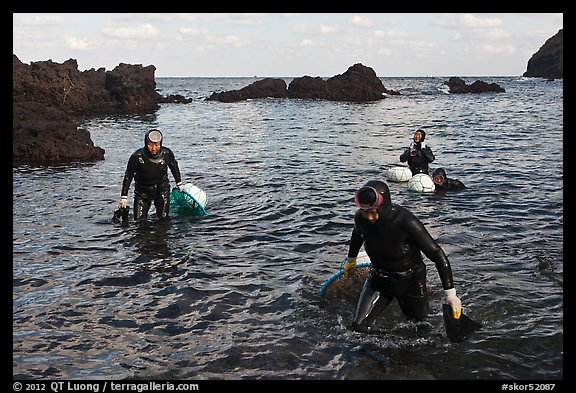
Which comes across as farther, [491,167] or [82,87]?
[82,87]

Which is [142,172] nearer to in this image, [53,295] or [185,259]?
[185,259]

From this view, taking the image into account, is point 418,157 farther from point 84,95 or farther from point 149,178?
point 84,95

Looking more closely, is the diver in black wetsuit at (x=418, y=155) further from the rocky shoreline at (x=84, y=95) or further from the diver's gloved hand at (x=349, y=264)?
the rocky shoreline at (x=84, y=95)

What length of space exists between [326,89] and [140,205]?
61142 millimetres

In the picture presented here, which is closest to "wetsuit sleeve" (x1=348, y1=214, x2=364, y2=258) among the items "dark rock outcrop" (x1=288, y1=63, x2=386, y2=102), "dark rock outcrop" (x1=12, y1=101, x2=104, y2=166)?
"dark rock outcrop" (x1=12, y1=101, x2=104, y2=166)

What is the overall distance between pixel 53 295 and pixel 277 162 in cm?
1451

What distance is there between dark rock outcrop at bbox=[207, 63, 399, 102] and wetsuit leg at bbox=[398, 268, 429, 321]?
63.0 metres

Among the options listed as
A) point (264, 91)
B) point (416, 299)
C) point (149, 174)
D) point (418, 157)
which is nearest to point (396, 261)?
point (416, 299)

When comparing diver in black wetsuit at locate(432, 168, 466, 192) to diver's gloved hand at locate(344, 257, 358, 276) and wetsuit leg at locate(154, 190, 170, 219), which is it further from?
diver's gloved hand at locate(344, 257, 358, 276)

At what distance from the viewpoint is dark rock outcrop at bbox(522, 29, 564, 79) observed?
405 ft

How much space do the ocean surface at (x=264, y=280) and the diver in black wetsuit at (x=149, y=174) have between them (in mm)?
548
